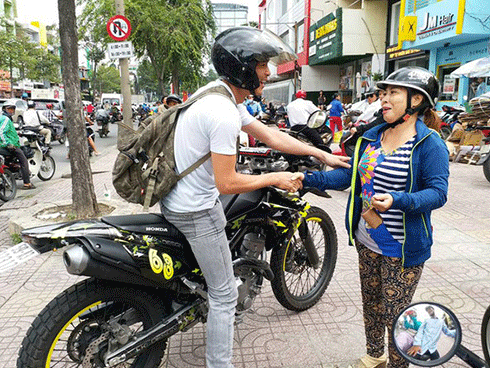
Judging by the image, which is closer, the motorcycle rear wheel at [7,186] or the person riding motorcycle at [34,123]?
the motorcycle rear wheel at [7,186]

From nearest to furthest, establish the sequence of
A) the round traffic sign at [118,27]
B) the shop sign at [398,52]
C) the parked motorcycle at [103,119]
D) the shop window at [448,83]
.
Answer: the round traffic sign at [118,27]
the shop window at [448,83]
the shop sign at [398,52]
the parked motorcycle at [103,119]

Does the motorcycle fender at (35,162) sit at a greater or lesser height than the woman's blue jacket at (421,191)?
lesser

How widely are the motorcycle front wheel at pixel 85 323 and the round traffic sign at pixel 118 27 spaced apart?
306 inches

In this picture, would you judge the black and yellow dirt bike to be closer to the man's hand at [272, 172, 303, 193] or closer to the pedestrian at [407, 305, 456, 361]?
the man's hand at [272, 172, 303, 193]

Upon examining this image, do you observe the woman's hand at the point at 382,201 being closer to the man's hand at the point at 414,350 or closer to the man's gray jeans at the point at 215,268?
the man's hand at the point at 414,350

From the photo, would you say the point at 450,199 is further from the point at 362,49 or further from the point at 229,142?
the point at 362,49

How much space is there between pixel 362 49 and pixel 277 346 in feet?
73.7

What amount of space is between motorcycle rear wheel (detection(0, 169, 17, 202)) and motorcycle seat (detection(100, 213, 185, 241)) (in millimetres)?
6202

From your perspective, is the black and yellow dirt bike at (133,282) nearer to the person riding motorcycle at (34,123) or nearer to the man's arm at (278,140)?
the man's arm at (278,140)

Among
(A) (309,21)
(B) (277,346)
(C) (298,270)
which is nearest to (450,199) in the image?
(C) (298,270)

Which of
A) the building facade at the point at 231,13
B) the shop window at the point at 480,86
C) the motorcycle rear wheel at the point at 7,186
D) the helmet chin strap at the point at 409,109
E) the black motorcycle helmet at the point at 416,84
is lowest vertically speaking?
the motorcycle rear wheel at the point at 7,186

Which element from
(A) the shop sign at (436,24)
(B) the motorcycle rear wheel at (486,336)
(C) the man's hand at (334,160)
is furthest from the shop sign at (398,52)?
(B) the motorcycle rear wheel at (486,336)

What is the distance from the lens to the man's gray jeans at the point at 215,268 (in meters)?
2.18

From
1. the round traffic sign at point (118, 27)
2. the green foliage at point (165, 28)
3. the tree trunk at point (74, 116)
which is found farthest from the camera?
the green foliage at point (165, 28)
